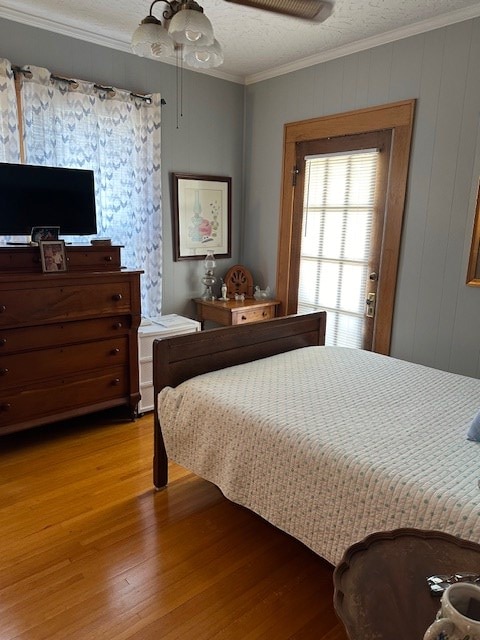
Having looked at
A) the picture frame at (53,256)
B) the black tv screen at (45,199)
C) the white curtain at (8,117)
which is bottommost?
the picture frame at (53,256)

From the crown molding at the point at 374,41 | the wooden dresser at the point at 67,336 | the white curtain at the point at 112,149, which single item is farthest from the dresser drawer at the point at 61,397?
the crown molding at the point at 374,41

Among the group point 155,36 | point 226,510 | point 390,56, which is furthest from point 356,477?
point 390,56

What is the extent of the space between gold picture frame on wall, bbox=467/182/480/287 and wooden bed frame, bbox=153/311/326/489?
1038 mm

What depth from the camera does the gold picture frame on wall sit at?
2.75 meters

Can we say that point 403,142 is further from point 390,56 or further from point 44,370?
point 44,370

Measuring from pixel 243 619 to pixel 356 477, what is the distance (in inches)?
27.1

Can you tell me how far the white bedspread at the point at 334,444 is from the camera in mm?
1394

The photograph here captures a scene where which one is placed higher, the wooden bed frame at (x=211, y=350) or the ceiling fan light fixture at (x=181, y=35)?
the ceiling fan light fixture at (x=181, y=35)

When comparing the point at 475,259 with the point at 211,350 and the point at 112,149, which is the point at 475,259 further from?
the point at 112,149

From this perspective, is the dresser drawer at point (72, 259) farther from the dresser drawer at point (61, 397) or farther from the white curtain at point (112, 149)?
the dresser drawer at point (61, 397)

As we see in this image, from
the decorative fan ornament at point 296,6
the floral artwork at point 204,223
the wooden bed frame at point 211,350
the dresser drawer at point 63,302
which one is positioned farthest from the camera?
the floral artwork at point 204,223

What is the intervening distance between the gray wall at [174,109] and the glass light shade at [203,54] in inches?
55.5

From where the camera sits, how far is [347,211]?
343 centimetres

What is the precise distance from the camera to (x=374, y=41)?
306cm
